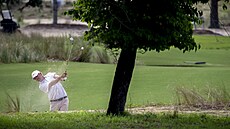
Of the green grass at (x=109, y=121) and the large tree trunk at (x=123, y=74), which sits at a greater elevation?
the large tree trunk at (x=123, y=74)

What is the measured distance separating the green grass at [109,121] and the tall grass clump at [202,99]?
1897 mm

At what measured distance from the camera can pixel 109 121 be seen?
36.1ft

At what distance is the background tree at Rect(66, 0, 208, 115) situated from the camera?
10.7 meters

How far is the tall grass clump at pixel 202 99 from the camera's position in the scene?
14.0 meters

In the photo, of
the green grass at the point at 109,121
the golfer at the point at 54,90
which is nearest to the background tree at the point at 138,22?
the green grass at the point at 109,121

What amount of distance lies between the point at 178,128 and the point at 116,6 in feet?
6.62

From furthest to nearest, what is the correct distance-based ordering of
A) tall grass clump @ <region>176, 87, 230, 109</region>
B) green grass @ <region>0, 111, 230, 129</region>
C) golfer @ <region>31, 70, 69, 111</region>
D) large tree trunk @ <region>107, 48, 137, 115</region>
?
1. tall grass clump @ <region>176, 87, 230, 109</region>
2. golfer @ <region>31, 70, 69, 111</region>
3. large tree trunk @ <region>107, 48, 137, 115</region>
4. green grass @ <region>0, 111, 230, 129</region>

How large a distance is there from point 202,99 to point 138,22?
12.6 feet

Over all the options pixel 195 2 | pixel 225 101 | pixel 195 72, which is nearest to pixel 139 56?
pixel 195 72

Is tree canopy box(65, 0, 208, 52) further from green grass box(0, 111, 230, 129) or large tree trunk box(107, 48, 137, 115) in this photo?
green grass box(0, 111, 230, 129)

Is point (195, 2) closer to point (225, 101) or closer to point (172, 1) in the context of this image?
point (172, 1)

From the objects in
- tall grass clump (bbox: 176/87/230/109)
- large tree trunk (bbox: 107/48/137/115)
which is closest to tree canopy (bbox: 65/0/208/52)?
large tree trunk (bbox: 107/48/137/115)

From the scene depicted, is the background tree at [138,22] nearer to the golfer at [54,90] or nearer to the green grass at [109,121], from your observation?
the green grass at [109,121]

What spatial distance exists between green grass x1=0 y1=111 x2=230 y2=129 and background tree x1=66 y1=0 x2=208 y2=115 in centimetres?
89
